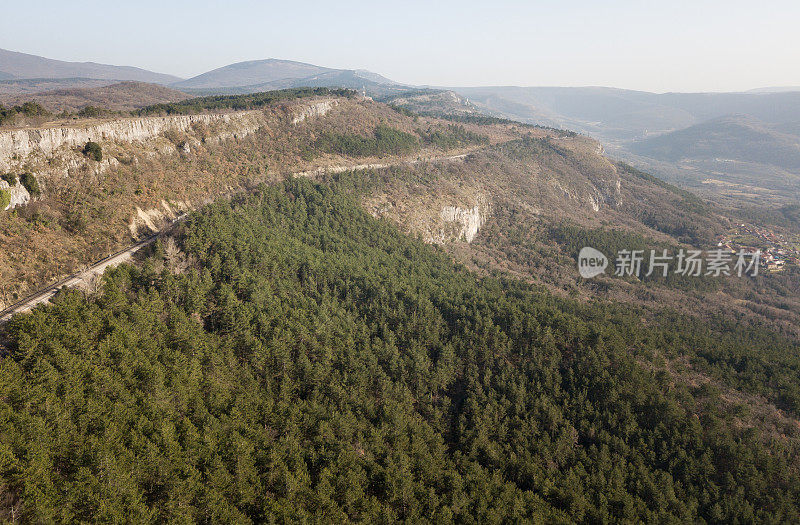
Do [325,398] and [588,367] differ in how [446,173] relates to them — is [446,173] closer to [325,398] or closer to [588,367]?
[588,367]

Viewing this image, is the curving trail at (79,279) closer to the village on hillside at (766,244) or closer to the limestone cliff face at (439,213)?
the limestone cliff face at (439,213)

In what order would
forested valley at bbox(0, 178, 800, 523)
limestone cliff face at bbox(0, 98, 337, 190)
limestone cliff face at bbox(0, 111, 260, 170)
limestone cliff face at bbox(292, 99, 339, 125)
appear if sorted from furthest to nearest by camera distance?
limestone cliff face at bbox(292, 99, 339, 125) → limestone cliff face at bbox(0, 98, 337, 190) → limestone cliff face at bbox(0, 111, 260, 170) → forested valley at bbox(0, 178, 800, 523)

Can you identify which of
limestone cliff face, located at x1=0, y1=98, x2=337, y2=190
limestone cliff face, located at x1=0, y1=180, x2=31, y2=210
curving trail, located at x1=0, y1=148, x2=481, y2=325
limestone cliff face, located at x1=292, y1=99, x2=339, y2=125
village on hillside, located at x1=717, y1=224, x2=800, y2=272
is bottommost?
village on hillside, located at x1=717, y1=224, x2=800, y2=272

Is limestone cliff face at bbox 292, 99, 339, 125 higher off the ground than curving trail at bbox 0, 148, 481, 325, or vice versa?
limestone cliff face at bbox 292, 99, 339, 125

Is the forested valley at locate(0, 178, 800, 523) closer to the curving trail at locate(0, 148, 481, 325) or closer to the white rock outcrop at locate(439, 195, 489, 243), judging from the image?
the curving trail at locate(0, 148, 481, 325)

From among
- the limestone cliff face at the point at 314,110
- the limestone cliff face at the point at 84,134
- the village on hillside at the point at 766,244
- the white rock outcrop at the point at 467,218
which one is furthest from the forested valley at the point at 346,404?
the village on hillside at the point at 766,244

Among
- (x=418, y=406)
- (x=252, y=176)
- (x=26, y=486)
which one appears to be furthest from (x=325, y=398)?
(x=252, y=176)

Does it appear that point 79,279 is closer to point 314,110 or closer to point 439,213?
point 439,213

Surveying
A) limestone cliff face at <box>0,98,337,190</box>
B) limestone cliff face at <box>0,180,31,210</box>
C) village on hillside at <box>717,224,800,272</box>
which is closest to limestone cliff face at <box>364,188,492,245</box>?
limestone cliff face at <box>0,98,337,190</box>

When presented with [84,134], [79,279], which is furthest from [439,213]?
[79,279]

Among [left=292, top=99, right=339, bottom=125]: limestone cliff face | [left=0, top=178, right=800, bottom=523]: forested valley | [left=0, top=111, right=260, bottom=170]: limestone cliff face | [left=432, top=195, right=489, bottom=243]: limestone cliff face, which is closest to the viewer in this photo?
[left=0, top=178, right=800, bottom=523]: forested valley
